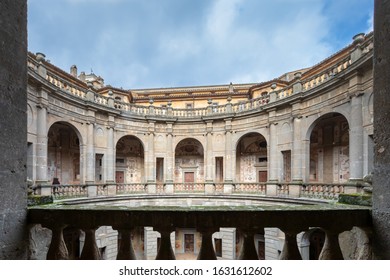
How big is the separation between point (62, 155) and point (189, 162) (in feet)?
37.2

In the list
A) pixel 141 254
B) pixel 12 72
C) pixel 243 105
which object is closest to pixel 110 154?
pixel 141 254

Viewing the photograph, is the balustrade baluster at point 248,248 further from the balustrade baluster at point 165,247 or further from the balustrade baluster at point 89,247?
the balustrade baluster at point 89,247

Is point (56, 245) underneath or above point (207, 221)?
underneath

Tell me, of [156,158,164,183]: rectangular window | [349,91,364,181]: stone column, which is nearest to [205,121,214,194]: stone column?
[156,158,164,183]: rectangular window

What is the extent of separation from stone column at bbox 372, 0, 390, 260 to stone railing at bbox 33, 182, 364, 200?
835cm

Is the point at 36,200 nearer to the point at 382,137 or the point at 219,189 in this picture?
the point at 382,137

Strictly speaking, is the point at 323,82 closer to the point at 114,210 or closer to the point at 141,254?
the point at 114,210

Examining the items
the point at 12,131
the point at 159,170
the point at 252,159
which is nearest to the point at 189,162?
the point at 159,170

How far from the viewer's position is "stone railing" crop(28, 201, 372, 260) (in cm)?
205

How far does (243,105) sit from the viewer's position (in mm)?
17250

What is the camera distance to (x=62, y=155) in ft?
56.8

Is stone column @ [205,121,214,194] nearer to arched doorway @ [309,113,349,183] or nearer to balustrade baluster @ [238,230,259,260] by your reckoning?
arched doorway @ [309,113,349,183]

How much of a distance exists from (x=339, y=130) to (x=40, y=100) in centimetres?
1970
